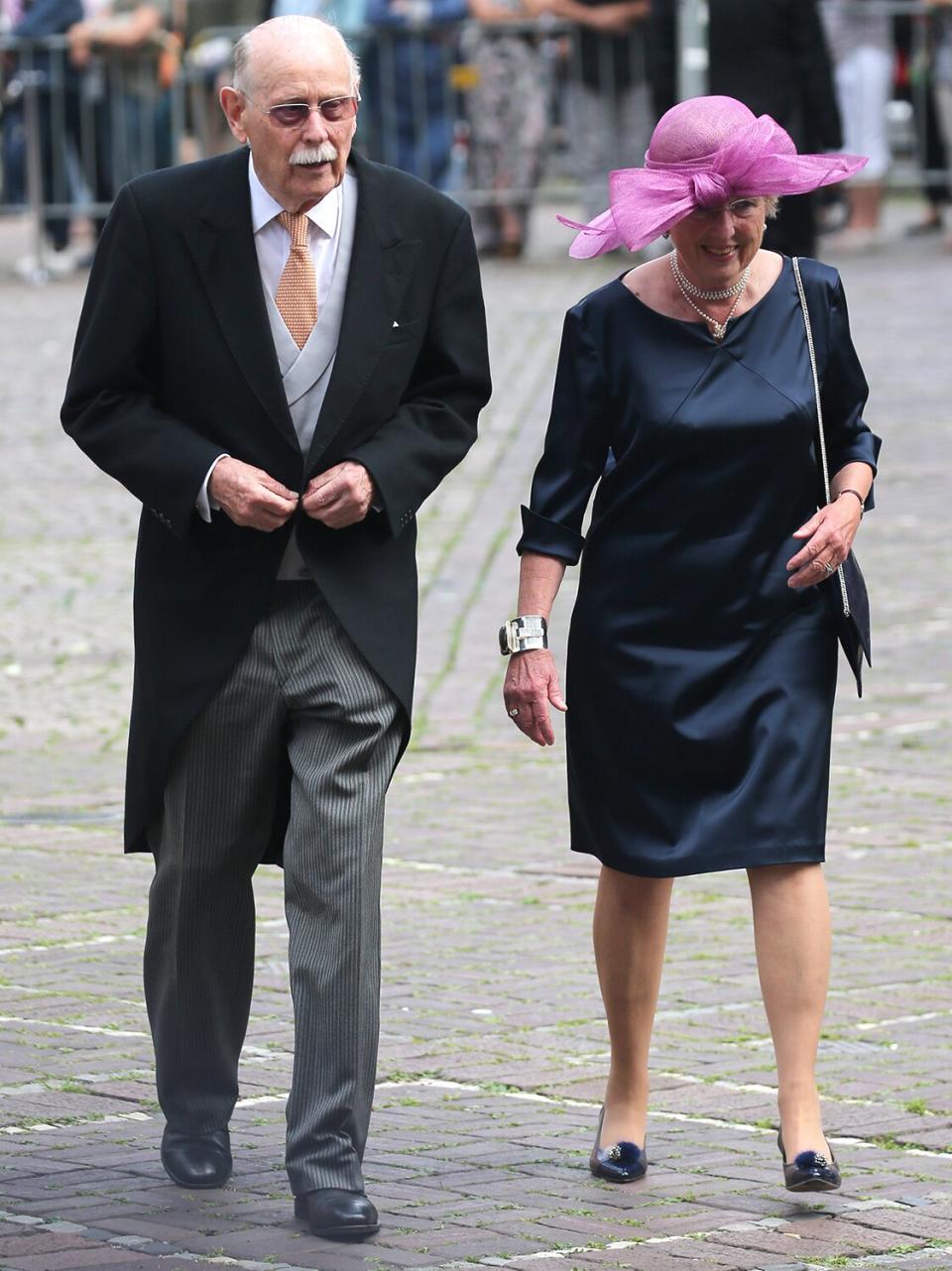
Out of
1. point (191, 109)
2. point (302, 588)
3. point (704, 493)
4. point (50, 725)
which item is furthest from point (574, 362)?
point (191, 109)

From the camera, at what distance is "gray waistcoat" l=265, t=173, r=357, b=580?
187 inches

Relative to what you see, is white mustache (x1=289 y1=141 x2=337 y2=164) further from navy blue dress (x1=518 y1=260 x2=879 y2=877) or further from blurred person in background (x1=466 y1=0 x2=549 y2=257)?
blurred person in background (x1=466 y1=0 x2=549 y2=257)

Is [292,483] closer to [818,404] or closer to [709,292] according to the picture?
[709,292]

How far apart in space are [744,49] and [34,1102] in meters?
9.91

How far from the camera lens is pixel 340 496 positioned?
4.64 meters

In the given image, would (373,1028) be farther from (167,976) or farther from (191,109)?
(191,109)

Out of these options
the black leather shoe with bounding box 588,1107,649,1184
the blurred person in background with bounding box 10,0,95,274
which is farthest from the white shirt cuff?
the blurred person in background with bounding box 10,0,95,274

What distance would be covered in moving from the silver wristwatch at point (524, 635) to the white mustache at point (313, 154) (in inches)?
34.6

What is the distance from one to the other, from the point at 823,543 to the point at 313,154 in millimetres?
1076

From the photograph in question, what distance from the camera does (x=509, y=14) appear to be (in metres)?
20.1

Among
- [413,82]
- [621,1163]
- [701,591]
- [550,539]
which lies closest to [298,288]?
[550,539]

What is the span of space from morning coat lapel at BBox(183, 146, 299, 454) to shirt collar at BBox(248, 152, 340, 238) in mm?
12

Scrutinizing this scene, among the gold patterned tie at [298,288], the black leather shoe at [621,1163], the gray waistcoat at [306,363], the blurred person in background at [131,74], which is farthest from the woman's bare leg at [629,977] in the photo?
the blurred person in background at [131,74]

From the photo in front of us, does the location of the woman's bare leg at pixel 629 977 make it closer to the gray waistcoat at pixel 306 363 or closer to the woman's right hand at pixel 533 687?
the woman's right hand at pixel 533 687
